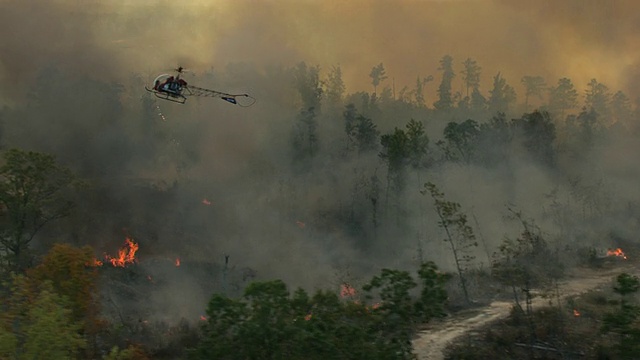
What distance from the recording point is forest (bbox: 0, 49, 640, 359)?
67.4 feet

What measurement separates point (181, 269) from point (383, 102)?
9274 cm

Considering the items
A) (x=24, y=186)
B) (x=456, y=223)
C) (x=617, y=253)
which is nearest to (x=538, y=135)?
(x=617, y=253)

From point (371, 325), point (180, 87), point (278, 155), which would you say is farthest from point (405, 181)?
point (371, 325)

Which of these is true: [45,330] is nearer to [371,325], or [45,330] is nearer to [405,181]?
[371,325]

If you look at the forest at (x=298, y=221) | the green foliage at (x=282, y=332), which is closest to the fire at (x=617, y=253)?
the forest at (x=298, y=221)

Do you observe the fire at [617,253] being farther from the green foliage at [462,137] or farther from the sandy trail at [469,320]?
the green foliage at [462,137]

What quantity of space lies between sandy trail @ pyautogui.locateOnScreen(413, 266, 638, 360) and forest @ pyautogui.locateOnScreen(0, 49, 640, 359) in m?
1.32

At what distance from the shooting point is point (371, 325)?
2019 cm

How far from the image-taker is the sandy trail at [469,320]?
3516 centimetres

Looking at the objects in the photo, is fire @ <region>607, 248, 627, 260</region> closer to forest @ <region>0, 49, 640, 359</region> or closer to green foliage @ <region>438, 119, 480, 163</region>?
forest @ <region>0, 49, 640, 359</region>

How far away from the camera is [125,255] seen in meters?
69.4

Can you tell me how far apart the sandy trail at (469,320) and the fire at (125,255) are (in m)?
42.6

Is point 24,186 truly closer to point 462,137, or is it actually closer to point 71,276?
point 71,276

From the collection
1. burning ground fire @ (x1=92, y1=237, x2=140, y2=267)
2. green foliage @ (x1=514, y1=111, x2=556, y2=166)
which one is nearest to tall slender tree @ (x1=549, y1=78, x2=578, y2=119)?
green foliage @ (x1=514, y1=111, x2=556, y2=166)
